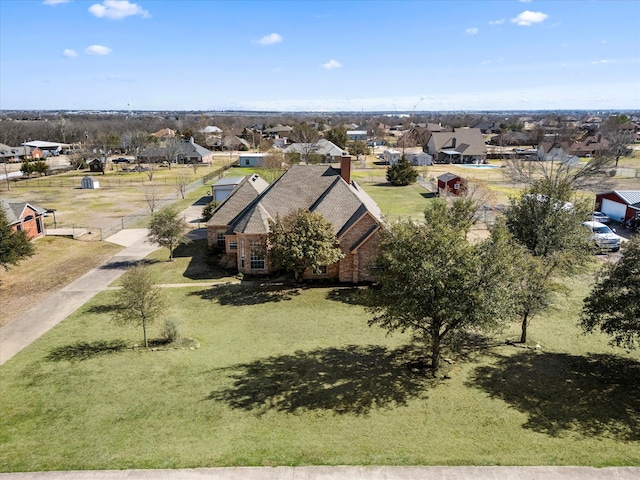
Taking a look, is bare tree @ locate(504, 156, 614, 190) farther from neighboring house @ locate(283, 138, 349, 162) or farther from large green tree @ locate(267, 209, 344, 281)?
neighboring house @ locate(283, 138, 349, 162)

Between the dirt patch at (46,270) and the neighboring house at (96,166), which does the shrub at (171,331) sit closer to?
the dirt patch at (46,270)

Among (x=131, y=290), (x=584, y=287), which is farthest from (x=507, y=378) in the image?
(x=131, y=290)

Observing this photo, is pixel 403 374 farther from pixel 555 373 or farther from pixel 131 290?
pixel 131 290

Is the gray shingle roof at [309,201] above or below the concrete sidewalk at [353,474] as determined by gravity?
above

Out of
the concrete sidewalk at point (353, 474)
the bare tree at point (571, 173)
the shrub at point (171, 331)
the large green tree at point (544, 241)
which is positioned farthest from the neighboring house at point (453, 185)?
the concrete sidewalk at point (353, 474)

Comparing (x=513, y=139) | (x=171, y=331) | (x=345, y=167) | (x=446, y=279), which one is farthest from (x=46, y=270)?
(x=513, y=139)

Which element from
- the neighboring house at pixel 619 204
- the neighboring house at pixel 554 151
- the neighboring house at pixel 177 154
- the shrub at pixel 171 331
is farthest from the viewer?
the neighboring house at pixel 554 151
